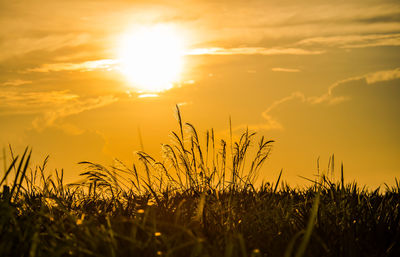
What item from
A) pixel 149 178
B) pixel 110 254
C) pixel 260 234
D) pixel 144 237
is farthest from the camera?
pixel 149 178

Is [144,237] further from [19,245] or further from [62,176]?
[62,176]

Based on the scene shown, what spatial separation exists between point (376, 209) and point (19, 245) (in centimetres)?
257

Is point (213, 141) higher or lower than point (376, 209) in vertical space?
higher

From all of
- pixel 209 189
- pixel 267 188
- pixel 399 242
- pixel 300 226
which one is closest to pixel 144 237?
pixel 300 226

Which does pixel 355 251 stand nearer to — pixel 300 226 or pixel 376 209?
pixel 300 226

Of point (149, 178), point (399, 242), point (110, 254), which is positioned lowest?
point (110, 254)

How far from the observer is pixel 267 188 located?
5.00 m

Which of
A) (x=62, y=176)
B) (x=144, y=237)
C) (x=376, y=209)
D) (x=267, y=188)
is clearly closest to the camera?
(x=144, y=237)

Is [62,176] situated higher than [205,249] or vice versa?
[62,176]

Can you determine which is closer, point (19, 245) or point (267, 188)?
point (19, 245)

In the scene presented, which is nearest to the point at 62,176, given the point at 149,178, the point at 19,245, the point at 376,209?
the point at 149,178

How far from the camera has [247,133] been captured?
13.4 ft

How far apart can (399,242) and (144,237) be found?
1602mm

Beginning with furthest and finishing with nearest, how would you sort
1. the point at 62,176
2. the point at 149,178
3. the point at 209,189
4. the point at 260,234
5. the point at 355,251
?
the point at 62,176 → the point at 149,178 → the point at 209,189 → the point at 260,234 → the point at 355,251
